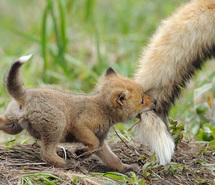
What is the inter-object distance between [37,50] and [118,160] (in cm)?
506

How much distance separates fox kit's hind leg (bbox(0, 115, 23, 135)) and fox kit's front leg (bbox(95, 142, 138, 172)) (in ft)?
2.73

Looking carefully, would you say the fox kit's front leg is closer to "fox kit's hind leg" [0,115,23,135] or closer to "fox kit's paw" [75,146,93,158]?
"fox kit's paw" [75,146,93,158]

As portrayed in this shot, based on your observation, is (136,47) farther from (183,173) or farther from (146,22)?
(183,173)

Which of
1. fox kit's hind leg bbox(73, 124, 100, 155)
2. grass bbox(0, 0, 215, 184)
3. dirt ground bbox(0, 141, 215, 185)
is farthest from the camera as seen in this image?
grass bbox(0, 0, 215, 184)

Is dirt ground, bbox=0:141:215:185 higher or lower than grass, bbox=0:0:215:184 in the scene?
higher

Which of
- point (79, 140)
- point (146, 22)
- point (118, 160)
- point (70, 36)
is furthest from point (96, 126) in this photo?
point (146, 22)

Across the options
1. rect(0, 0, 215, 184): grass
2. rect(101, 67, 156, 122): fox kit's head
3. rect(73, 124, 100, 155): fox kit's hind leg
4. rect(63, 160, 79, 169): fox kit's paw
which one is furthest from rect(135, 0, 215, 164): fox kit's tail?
rect(0, 0, 215, 184): grass

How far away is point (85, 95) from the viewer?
4.59m

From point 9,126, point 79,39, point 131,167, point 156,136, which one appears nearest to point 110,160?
point 131,167

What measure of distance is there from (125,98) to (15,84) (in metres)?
1.12

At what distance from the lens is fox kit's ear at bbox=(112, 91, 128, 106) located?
14.3 feet

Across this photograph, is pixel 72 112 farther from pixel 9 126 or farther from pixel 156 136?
pixel 156 136

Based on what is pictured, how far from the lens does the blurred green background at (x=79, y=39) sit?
787 centimetres

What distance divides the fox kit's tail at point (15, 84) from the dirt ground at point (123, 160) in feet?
2.14
